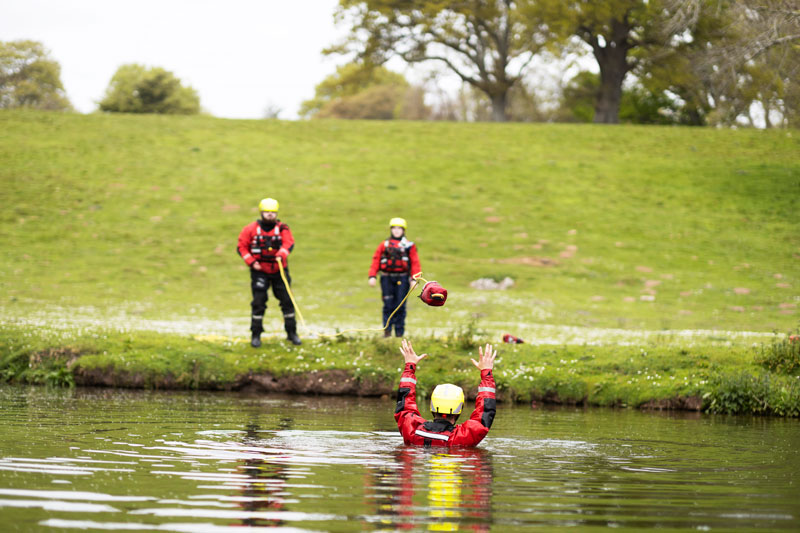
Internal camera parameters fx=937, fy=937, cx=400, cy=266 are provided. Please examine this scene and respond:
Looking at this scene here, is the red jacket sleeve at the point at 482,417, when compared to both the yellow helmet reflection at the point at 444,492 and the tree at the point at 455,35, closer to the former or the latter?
the yellow helmet reflection at the point at 444,492

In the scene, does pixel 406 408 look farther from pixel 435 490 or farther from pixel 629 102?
pixel 629 102

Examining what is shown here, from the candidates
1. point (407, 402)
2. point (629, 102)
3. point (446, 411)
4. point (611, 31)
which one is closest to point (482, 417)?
point (446, 411)

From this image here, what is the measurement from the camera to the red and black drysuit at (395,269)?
22422 millimetres

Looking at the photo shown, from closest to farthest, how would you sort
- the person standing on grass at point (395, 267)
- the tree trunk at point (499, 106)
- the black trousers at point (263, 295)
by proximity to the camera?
the black trousers at point (263, 295), the person standing on grass at point (395, 267), the tree trunk at point (499, 106)

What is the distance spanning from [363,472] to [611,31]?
6448cm

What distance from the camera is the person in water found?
481 inches

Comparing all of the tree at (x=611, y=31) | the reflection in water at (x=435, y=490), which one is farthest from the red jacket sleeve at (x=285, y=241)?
the tree at (x=611, y=31)

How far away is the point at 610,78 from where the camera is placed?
7212 cm

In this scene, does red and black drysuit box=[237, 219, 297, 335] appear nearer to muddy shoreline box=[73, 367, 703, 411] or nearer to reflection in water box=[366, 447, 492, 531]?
muddy shoreline box=[73, 367, 703, 411]

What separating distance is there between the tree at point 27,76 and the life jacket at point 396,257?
3566 inches

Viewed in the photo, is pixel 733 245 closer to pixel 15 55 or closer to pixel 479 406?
pixel 479 406

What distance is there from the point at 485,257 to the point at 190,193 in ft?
57.7

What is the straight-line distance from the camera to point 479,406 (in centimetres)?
1238

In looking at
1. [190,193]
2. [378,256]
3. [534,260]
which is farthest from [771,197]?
[378,256]
